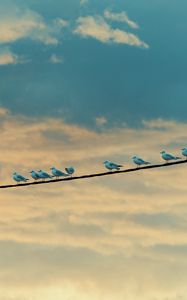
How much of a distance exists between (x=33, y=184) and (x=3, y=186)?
1915mm

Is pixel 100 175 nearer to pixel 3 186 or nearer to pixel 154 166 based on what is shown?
pixel 154 166

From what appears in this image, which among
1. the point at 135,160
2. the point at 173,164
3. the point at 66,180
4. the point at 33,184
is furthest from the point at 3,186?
the point at 173,164

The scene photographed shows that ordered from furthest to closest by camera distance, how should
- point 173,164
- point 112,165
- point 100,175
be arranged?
point 112,165, point 100,175, point 173,164

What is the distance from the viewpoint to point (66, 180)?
6288cm

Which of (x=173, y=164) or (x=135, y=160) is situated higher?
(x=135, y=160)

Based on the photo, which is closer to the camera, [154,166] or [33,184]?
[154,166]

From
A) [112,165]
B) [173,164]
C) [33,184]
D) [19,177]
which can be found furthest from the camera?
[19,177]

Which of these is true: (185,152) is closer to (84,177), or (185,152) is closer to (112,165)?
(112,165)

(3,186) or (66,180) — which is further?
(3,186)

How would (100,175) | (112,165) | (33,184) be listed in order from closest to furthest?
1. (100,175)
2. (33,184)
3. (112,165)

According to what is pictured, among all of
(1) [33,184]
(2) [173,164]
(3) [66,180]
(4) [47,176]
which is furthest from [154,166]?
(4) [47,176]

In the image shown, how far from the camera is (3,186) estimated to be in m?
67.4

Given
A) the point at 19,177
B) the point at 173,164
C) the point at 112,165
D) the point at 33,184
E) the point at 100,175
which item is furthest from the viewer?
the point at 19,177

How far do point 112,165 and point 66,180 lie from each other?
35.4 feet
